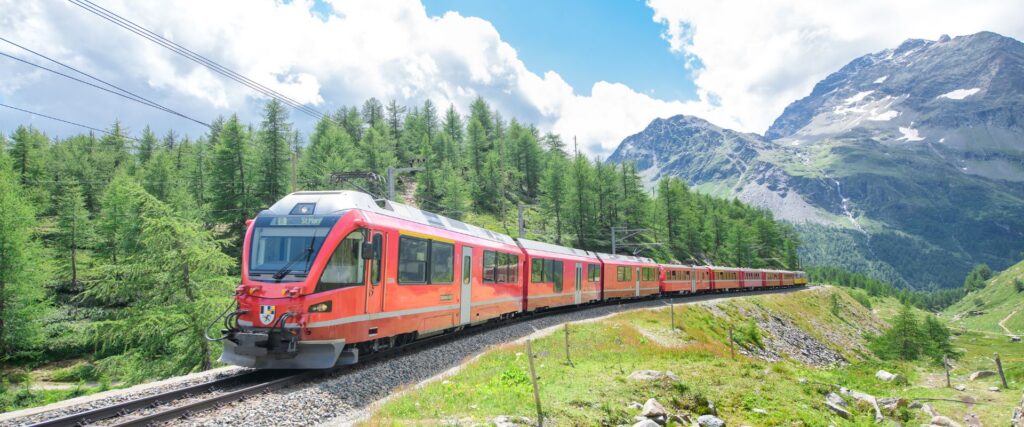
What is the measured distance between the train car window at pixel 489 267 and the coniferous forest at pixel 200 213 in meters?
6.09

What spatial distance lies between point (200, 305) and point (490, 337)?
38.2ft

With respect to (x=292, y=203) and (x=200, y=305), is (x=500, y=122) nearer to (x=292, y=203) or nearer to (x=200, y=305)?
(x=200, y=305)

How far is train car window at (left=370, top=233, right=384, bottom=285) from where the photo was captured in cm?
1157

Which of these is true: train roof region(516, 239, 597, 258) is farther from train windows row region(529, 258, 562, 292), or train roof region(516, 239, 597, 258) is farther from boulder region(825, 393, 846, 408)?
boulder region(825, 393, 846, 408)

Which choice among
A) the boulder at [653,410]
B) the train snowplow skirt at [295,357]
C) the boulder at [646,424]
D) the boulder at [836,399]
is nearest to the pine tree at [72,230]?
the train snowplow skirt at [295,357]

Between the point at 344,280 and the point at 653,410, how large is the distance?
249 inches

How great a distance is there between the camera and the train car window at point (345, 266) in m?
10.5

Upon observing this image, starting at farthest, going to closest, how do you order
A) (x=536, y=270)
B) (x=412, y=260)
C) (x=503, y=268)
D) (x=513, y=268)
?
1. (x=536, y=270)
2. (x=513, y=268)
3. (x=503, y=268)
4. (x=412, y=260)

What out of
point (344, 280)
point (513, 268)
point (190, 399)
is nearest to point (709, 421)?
point (344, 280)

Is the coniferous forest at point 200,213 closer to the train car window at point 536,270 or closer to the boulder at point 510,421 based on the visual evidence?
the train car window at point 536,270

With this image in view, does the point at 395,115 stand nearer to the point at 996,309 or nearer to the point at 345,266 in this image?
the point at 345,266

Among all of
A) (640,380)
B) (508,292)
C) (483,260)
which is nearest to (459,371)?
(640,380)

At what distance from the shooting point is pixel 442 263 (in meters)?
14.8

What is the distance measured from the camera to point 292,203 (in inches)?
452
